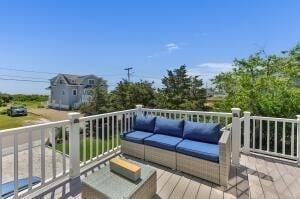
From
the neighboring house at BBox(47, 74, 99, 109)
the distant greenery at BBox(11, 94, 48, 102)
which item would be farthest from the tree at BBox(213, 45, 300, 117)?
the distant greenery at BBox(11, 94, 48, 102)

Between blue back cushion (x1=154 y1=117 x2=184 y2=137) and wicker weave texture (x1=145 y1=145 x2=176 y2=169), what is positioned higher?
blue back cushion (x1=154 y1=117 x2=184 y2=137)

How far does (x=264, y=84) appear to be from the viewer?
668cm

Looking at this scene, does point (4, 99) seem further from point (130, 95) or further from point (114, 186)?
point (114, 186)

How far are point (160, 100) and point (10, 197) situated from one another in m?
14.0

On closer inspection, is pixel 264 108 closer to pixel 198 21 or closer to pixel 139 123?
pixel 139 123

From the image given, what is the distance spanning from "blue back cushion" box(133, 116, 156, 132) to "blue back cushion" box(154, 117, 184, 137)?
11cm

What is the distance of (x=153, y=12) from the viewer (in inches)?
411

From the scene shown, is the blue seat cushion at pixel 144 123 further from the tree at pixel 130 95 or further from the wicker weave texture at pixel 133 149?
the tree at pixel 130 95

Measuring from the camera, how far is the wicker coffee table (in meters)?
2.12

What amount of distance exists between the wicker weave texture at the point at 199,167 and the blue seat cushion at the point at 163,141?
7.3 inches

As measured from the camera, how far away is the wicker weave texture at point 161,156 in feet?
11.8

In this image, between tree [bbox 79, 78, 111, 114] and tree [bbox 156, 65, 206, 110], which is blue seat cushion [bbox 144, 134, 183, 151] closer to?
tree [bbox 79, 78, 111, 114]

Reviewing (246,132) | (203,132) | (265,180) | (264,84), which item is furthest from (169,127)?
(264,84)

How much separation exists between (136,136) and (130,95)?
11.6 meters
